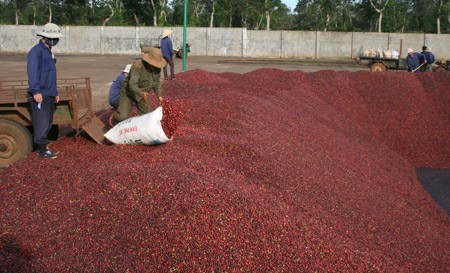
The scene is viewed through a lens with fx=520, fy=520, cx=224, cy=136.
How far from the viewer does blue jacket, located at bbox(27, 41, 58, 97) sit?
649cm

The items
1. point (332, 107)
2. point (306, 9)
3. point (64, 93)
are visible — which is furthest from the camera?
point (306, 9)

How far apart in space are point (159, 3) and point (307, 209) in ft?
169

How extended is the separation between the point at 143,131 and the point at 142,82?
1.51 metres

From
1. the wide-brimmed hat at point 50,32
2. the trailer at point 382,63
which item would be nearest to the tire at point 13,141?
the wide-brimmed hat at point 50,32

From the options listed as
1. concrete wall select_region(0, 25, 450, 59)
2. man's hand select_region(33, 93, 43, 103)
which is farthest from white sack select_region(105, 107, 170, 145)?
concrete wall select_region(0, 25, 450, 59)

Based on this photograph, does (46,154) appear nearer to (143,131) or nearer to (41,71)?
(41,71)

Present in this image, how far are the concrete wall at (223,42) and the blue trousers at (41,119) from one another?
38000 mm

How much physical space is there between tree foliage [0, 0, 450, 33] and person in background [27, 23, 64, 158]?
→ 46720mm

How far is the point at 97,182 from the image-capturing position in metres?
5.30

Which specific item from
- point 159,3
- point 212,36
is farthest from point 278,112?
point 159,3

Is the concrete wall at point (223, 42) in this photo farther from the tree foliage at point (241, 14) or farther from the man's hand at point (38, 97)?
the man's hand at point (38, 97)

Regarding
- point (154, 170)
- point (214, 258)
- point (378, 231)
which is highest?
point (154, 170)

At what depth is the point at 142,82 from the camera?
298 inches

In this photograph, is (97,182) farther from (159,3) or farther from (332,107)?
(159,3)
